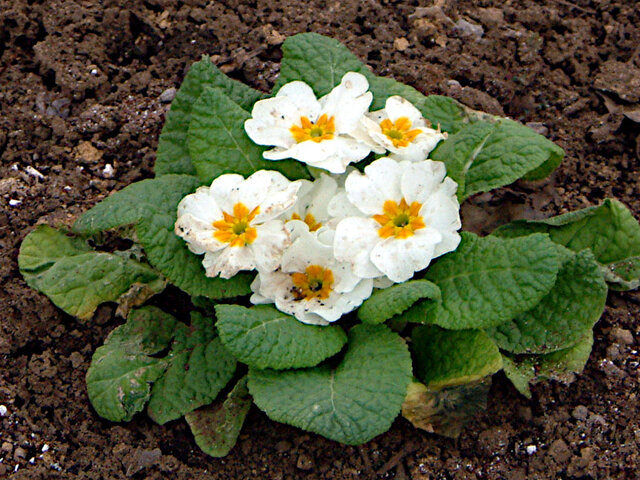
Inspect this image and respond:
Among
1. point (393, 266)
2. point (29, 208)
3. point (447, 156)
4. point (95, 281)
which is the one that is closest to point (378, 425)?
point (393, 266)

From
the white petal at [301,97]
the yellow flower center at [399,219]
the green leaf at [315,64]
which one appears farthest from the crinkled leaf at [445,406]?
the green leaf at [315,64]

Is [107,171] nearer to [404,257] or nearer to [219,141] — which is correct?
[219,141]

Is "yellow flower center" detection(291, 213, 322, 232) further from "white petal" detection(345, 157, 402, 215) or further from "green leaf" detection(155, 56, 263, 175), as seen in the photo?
"green leaf" detection(155, 56, 263, 175)

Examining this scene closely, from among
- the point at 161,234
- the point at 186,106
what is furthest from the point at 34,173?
the point at 161,234

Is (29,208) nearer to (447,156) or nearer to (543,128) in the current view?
(447,156)

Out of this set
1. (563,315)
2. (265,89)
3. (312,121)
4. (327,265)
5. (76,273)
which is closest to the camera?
(327,265)

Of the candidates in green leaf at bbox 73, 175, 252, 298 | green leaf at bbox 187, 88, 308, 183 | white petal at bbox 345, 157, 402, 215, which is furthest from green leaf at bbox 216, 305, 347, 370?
green leaf at bbox 187, 88, 308, 183
